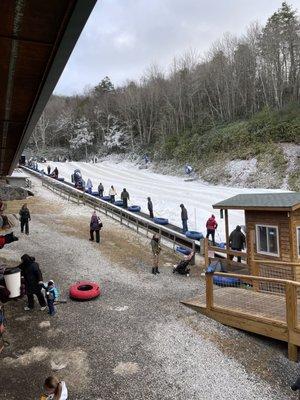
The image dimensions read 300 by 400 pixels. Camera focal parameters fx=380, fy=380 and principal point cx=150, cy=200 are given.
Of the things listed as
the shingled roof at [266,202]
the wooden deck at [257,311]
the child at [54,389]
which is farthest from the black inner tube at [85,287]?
the child at [54,389]

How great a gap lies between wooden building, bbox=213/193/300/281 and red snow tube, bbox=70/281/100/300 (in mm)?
5231

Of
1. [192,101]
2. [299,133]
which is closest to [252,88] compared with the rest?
[192,101]

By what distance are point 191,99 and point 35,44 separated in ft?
189

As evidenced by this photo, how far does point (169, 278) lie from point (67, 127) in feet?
241

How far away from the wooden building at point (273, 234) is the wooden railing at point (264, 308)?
84cm

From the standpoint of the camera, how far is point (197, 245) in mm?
19500

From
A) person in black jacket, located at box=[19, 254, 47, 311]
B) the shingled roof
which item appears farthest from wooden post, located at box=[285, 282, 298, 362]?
person in black jacket, located at box=[19, 254, 47, 311]

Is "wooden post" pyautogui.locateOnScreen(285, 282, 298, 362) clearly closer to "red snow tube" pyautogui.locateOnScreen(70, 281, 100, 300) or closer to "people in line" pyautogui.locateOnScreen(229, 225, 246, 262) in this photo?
"red snow tube" pyautogui.locateOnScreen(70, 281, 100, 300)

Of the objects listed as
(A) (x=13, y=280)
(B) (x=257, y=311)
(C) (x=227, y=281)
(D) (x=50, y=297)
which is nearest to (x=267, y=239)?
(C) (x=227, y=281)

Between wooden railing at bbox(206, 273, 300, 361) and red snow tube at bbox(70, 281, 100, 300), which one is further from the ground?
red snow tube at bbox(70, 281, 100, 300)

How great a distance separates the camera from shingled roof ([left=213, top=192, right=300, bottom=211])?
12783 millimetres

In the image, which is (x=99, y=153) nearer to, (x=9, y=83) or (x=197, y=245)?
(x=197, y=245)

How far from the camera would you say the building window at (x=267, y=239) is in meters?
13.4

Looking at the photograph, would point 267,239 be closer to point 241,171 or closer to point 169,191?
point 169,191
